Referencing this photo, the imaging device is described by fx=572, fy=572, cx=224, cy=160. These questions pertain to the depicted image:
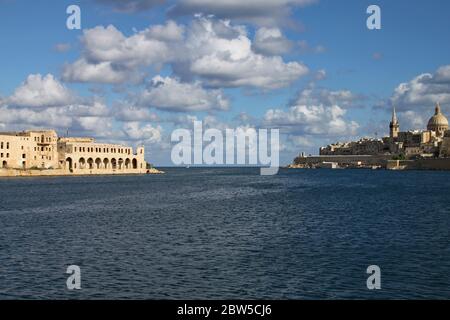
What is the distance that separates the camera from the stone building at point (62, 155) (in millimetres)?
113312

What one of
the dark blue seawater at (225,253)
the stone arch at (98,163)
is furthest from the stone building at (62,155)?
the dark blue seawater at (225,253)

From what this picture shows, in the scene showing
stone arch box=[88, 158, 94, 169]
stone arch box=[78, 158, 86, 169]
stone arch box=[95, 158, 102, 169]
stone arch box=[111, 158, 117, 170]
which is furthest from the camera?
stone arch box=[111, 158, 117, 170]

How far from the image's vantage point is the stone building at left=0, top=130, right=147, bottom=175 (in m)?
113

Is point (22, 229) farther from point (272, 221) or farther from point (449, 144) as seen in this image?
point (449, 144)

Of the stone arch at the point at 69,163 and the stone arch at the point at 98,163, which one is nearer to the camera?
the stone arch at the point at 69,163

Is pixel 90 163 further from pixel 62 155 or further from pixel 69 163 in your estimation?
pixel 62 155

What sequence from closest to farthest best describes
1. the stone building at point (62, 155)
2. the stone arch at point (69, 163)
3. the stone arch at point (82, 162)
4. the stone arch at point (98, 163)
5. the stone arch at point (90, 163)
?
the stone building at point (62, 155) → the stone arch at point (69, 163) → the stone arch at point (82, 162) → the stone arch at point (90, 163) → the stone arch at point (98, 163)

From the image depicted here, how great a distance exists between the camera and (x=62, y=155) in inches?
4995

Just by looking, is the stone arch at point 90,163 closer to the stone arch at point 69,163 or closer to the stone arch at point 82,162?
the stone arch at point 82,162

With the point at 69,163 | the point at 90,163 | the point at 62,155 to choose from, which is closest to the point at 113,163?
the point at 90,163

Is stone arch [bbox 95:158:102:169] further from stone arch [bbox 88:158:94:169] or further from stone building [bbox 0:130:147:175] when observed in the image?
stone arch [bbox 88:158:94:169]

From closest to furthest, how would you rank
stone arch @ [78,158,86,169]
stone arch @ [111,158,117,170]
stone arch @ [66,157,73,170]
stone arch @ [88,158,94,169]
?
1. stone arch @ [66,157,73,170]
2. stone arch @ [78,158,86,169]
3. stone arch @ [88,158,94,169]
4. stone arch @ [111,158,117,170]

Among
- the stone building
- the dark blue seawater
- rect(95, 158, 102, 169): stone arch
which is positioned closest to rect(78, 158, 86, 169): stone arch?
the stone building
